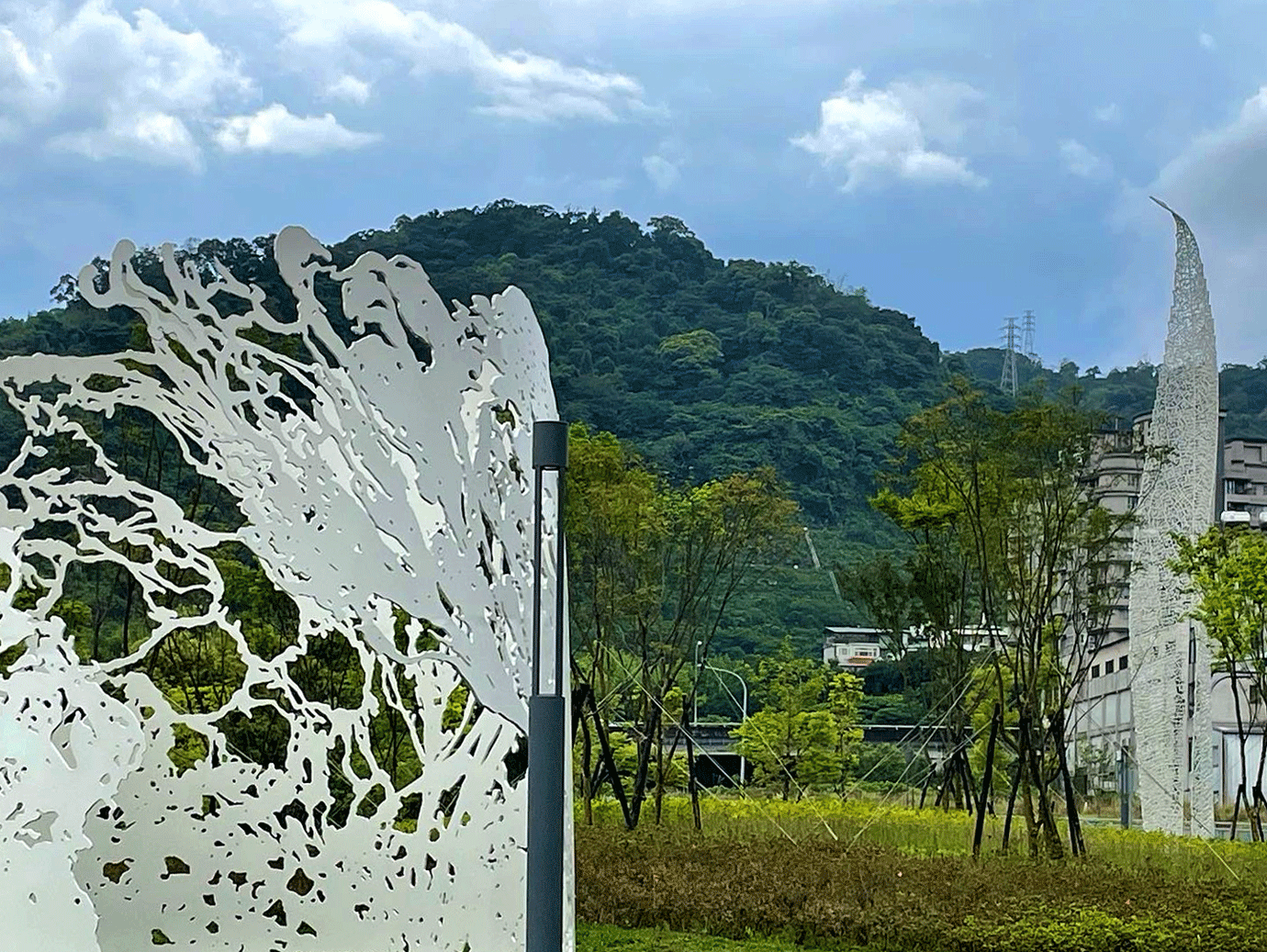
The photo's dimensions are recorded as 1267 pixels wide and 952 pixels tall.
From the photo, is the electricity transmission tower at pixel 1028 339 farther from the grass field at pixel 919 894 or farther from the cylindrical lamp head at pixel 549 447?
the cylindrical lamp head at pixel 549 447

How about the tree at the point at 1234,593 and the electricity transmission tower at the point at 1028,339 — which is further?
the electricity transmission tower at the point at 1028,339

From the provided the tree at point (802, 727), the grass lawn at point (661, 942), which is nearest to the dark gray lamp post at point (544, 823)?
the grass lawn at point (661, 942)

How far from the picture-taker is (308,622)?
5.11 meters

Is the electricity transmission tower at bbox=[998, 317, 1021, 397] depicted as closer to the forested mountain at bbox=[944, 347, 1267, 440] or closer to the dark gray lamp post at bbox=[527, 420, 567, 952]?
the forested mountain at bbox=[944, 347, 1267, 440]

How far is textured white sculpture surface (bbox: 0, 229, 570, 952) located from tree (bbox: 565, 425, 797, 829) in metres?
3.71

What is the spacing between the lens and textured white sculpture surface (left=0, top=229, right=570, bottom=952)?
369 cm

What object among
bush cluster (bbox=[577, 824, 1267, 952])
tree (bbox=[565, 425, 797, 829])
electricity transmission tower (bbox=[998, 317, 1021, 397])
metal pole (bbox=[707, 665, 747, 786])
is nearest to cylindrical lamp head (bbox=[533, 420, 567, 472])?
bush cluster (bbox=[577, 824, 1267, 952])

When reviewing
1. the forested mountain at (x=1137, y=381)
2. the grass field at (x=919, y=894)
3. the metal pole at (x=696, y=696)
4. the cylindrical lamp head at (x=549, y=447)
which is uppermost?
the forested mountain at (x=1137, y=381)

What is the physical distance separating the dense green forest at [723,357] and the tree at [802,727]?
2.09 ft

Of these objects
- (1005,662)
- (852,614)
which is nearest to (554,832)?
(1005,662)

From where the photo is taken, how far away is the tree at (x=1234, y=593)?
8.16 metres

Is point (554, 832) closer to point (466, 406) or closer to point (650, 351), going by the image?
point (466, 406)

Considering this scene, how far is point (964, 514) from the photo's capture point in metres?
8.80

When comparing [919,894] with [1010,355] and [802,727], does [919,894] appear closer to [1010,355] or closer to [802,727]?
[802,727]
